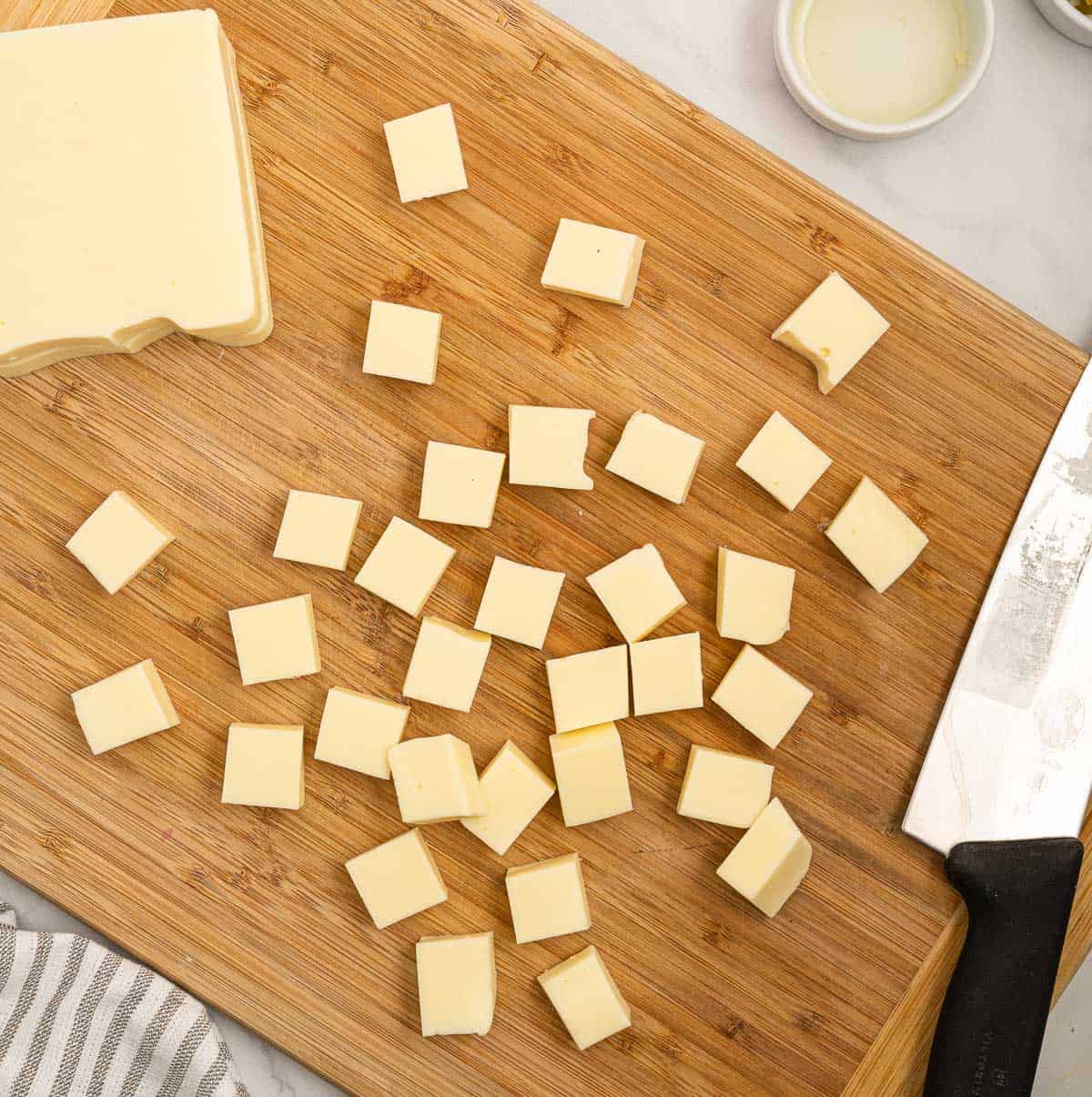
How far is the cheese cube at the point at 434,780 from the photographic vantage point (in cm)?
137

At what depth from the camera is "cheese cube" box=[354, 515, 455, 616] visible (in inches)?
55.0

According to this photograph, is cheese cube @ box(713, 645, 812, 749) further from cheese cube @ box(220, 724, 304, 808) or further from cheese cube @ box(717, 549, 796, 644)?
cheese cube @ box(220, 724, 304, 808)

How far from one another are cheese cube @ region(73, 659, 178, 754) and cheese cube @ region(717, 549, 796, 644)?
0.82 m

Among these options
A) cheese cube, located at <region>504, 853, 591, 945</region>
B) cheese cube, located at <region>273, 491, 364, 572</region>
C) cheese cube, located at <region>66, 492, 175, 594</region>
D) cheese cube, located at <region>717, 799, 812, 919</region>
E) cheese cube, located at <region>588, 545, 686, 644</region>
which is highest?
cheese cube, located at <region>588, 545, 686, 644</region>

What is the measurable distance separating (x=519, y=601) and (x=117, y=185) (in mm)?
809

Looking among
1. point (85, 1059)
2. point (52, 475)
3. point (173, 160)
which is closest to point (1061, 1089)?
point (85, 1059)

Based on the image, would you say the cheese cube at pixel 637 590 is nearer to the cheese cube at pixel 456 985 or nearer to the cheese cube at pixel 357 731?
the cheese cube at pixel 357 731

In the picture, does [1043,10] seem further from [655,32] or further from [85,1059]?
[85,1059]

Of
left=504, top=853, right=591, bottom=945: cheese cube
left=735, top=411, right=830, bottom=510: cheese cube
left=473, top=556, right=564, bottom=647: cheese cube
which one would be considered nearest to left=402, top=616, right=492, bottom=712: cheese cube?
left=473, top=556, right=564, bottom=647: cheese cube

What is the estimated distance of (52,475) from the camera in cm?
144

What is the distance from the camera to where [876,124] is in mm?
1476

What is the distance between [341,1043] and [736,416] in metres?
1.09

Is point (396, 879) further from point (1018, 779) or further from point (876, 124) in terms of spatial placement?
point (876, 124)

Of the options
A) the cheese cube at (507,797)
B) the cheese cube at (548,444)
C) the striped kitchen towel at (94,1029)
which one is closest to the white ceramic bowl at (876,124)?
the cheese cube at (548,444)
